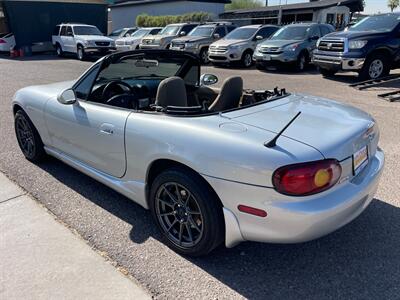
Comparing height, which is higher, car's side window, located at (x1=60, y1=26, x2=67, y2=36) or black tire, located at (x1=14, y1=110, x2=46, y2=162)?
car's side window, located at (x1=60, y1=26, x2=67, y2=36)

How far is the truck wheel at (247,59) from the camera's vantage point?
15.5 meters

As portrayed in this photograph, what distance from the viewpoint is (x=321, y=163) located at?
2.33 metres

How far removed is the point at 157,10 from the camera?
143ft

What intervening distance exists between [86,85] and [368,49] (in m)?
9.04

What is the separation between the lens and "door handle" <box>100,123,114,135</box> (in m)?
3.22

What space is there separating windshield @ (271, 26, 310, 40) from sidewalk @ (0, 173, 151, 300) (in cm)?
1245

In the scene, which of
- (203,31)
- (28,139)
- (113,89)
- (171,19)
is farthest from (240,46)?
(171,19)

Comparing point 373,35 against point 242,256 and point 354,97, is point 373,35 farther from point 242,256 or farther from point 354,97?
point 242,256

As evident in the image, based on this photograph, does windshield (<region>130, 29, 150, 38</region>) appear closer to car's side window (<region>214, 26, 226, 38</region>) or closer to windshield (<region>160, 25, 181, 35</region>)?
windshield (<region>160, 25, 181, 35</region>)

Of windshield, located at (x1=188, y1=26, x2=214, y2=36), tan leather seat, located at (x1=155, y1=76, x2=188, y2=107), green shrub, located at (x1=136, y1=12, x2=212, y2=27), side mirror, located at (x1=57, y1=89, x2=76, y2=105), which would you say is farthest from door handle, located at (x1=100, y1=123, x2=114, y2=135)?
green shrub, located at (x1=136, y1=12, x2=212, y2=27)

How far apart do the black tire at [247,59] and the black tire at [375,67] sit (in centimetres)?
569

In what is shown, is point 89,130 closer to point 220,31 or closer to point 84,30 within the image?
point 220,31

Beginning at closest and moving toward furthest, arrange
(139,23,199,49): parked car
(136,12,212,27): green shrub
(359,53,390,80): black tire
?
(359,53,390,80): black tire, (139,23,199,49): parked car, (136,12,212,27): green shrub

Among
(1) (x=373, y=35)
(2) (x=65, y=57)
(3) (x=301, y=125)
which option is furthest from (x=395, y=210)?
(2) (x=65, y=57)
